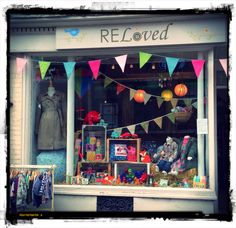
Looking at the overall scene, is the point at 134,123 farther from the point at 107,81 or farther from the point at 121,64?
the point at 121,64

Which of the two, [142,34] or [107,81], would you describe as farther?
[107,81]

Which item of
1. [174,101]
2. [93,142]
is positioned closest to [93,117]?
[93,142]

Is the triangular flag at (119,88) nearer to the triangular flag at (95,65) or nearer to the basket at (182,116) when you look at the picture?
the triangular flag at (95,65)

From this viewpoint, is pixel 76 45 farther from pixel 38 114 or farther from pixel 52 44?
pixel 38 114

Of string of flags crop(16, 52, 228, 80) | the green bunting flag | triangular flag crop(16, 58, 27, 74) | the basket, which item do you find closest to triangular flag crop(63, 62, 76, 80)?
string of flags crop(16, 52, 228, 80)

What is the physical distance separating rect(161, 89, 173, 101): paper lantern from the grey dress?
196 centimetres

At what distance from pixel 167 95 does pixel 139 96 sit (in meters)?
0.54

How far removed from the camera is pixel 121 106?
27.2ft

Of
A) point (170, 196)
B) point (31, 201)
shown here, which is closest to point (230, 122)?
point (170, 196)

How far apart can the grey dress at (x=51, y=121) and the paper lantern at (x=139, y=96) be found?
4.73 feet

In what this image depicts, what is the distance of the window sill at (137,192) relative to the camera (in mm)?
7656

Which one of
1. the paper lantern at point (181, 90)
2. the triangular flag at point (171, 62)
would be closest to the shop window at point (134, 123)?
the paper lantern at point (181, 90)

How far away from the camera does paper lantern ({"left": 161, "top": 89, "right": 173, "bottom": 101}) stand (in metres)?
8.14

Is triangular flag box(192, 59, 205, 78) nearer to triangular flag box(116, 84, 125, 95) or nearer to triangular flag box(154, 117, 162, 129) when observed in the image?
triangular flag box(154, 117, 162, 129)
